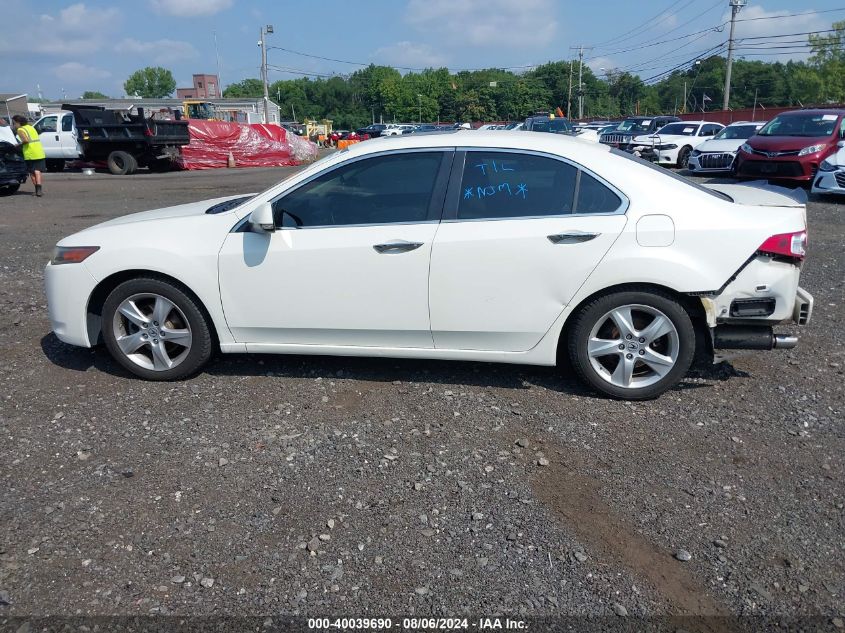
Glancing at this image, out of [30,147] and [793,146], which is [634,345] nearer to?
[793,146]

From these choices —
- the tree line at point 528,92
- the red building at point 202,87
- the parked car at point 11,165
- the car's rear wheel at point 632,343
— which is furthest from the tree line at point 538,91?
the car's rear wheel at point 632,343

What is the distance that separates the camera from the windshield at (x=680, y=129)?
23062 mm

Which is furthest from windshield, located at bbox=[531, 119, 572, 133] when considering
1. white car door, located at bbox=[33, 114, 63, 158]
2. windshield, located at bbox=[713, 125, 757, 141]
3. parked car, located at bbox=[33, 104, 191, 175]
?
white car door, located at bbox=[33, 114, 63, 158]

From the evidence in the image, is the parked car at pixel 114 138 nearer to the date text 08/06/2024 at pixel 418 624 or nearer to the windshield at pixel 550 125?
the windshield at pixel 550 125

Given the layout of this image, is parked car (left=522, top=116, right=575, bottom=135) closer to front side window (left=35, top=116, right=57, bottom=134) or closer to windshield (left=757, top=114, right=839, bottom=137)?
windshield (left=757, top=114, right=839, bottom=137)

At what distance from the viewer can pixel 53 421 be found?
4281 mm

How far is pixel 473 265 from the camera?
4.27 m

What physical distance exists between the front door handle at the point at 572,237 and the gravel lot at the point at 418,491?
1.02 meters

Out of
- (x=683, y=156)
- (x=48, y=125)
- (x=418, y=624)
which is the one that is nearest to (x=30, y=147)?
(x=48, y=125)

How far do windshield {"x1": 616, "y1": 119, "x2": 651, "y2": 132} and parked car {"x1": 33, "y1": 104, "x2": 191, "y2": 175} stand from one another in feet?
53.1

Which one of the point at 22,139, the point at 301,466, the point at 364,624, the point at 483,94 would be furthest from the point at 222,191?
the point at 483,94

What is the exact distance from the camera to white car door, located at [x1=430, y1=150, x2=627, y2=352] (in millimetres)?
4215

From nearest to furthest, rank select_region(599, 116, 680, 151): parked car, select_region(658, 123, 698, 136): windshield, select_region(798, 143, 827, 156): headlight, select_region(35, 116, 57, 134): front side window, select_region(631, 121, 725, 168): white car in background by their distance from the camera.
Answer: select_region(798, 143, 827, 156): headlight → select_region(631, 121, 725, 168): white car in background → select_region(658, 123, 698, 136): windshield → select_region(599, 116, 680, 151): parked car → select_region(35, 116, 57, 134): front side window

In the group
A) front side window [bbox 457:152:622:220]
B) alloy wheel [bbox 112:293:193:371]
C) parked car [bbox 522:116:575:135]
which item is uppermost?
parked car [bbox 522:116:575:135]
